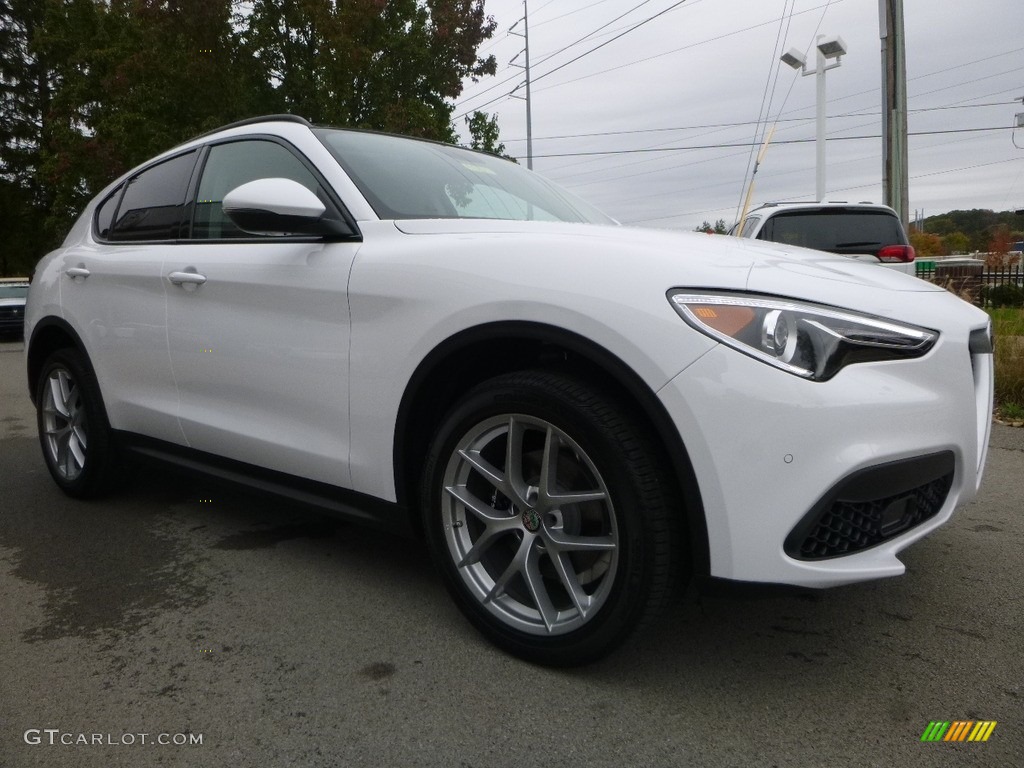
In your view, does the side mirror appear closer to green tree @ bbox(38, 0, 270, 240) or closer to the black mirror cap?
the black mirror cap

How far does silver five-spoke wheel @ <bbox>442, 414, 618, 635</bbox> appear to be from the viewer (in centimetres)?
227

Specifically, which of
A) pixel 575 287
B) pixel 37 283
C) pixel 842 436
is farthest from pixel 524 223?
pixel 37 283

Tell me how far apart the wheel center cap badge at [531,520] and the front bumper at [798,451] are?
509mm

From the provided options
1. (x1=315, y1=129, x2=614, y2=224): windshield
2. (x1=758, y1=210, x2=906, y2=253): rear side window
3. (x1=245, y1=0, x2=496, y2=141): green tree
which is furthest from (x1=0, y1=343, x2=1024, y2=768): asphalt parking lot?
(x1=245, y1=0, x2=496, y2=141): green tree

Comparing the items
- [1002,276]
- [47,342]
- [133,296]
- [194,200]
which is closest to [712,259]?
[194,200]

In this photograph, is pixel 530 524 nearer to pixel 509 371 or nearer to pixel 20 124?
pixel 509 371

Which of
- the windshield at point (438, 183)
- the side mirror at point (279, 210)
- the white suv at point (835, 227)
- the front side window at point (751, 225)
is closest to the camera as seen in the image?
the side mirror at point (279, 210)

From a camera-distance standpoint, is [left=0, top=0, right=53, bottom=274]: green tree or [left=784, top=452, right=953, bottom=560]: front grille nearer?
[left=784, top=452, right=953, bottom=560]: front grille

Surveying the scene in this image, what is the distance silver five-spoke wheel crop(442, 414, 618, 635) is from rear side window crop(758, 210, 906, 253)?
21.1 ft

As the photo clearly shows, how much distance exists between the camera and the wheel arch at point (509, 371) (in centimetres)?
204

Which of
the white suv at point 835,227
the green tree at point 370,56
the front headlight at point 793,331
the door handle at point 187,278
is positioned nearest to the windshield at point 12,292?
the green tree at point 370,56

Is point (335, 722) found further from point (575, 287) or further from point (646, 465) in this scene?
point (575, 287)

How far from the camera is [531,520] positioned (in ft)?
7.77

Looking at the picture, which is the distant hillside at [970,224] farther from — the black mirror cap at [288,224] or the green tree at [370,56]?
the black mirror cap at [288,224]
